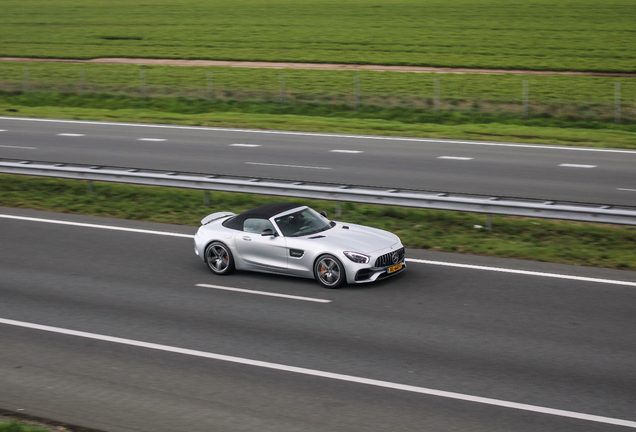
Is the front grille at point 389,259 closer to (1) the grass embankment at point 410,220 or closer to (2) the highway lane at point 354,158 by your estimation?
(1) the grass embankment at point 410,220

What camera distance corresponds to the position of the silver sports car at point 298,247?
38.2ft

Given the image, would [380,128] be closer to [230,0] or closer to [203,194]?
[203,194]

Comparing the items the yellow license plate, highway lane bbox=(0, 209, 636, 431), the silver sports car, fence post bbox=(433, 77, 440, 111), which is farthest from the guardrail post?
the yellow license plate

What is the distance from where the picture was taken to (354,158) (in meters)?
22.2

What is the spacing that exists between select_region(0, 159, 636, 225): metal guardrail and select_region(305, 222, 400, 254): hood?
284cm

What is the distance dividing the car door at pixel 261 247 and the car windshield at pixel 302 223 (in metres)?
0.18

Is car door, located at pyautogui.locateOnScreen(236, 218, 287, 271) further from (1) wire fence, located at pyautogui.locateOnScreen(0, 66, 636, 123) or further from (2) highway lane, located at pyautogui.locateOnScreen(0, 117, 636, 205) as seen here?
(1) wire fence, located at pyautogui.locateOnScreen(0, 66, 636, 123)

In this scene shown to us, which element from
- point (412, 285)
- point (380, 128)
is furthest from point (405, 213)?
point (380, 128)

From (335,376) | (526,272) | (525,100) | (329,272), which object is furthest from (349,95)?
(335,376)

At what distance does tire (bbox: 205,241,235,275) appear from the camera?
1256 cm

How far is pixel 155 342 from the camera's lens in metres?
9.68

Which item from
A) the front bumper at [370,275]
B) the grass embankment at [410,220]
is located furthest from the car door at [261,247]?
the grass embankment at [410,220]

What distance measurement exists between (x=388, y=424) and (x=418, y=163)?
47.4 feet

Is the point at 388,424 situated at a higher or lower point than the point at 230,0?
lower
